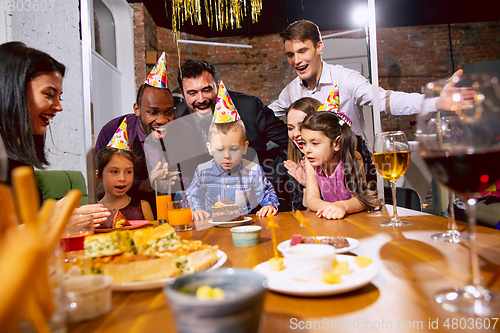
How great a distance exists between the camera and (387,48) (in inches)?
143

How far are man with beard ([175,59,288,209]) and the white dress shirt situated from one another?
120 mm

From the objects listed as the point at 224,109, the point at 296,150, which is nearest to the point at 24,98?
the point at 224,109

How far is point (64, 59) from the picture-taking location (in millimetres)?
2627

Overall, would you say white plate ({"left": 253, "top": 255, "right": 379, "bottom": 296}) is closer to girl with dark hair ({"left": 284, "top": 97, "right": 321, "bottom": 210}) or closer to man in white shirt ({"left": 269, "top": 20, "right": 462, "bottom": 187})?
girl with dark hair ({"left": 284, "top": 97, "right": 321, "bottom": 210})

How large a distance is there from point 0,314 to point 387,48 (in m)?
4.17

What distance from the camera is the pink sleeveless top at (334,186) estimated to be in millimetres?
1878

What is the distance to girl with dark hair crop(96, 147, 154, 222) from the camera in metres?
2.14

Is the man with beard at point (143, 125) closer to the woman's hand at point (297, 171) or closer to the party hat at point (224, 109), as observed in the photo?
the party hat at point (224, 109)

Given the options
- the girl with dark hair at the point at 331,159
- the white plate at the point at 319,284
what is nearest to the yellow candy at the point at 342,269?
the white plate at the point at 319,284

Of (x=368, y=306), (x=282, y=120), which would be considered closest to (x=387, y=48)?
(x=282, y=120)

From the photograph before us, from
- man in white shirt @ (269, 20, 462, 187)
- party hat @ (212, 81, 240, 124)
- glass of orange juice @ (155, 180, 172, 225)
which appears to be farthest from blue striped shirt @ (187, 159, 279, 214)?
glass of orange juice @ (155, 180, 172, 225)

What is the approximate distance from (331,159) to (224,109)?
82 cm

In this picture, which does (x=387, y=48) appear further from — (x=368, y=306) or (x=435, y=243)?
(x=368, y=306)

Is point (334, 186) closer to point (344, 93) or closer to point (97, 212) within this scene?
point (344, 93)
